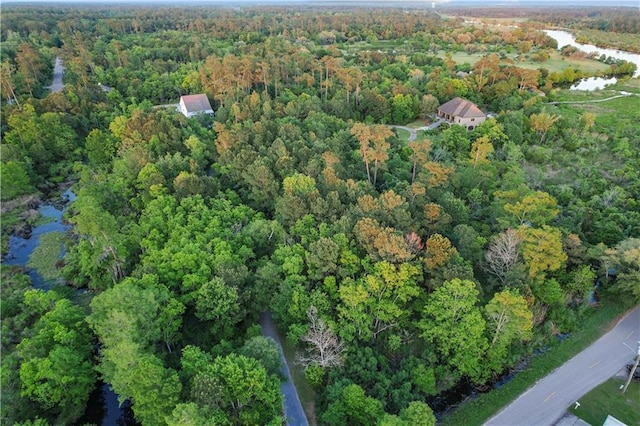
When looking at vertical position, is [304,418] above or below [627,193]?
below

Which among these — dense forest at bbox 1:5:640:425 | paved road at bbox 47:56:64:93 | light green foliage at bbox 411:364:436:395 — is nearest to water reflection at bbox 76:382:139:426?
dense forest at bbox 1:5:640:425

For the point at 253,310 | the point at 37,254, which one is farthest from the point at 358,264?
the point at 37,254

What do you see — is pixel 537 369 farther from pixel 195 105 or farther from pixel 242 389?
pixel 195 105

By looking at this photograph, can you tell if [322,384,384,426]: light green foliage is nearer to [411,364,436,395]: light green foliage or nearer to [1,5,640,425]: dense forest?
[1,5,640,425]: dense forest

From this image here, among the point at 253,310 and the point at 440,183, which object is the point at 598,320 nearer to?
the point at 440,183

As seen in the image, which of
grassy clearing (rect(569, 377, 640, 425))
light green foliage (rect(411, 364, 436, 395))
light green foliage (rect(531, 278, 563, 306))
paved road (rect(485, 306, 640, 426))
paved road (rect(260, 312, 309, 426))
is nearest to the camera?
paved road (rect(260, 312, 309, 426))

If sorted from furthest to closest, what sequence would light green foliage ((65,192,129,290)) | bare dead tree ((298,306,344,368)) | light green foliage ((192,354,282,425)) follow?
light green foliage ((65,192,129,290)), bare dead tree ((298,306,344,368)), light green foliage ((192,354,282,425))

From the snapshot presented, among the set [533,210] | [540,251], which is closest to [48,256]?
[540,251]

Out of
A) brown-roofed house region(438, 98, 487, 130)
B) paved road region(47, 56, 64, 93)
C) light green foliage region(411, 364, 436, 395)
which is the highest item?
paved road region(47, 56, 64, 93)
